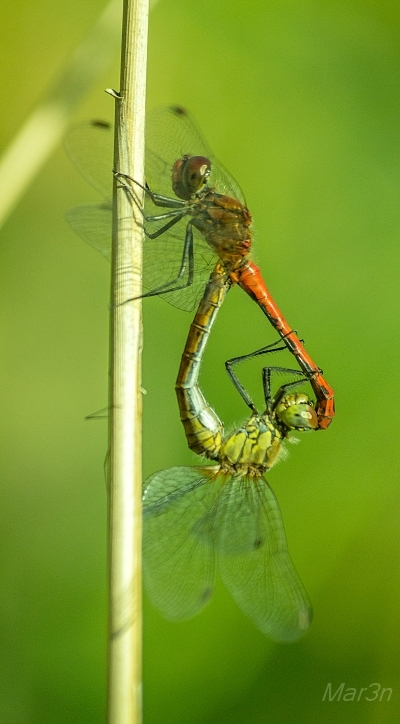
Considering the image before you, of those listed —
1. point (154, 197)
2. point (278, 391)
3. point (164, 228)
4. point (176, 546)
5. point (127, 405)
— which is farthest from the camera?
point (278, 391)

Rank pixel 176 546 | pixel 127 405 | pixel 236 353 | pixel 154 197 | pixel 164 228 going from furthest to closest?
1. pixel 236 353
2. pixel 176 546
3. pixel 164 228
4. pixel 154 197
5. pixel 127 405

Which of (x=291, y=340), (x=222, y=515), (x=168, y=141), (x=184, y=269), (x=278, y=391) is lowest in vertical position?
(x=222, y=515)

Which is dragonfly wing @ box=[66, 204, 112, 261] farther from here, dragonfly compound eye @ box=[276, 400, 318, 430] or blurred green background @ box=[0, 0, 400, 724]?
dragonfly compound eye @ box=[276, 400, 318, 430]

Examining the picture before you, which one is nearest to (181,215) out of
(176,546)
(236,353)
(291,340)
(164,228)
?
(164,228)

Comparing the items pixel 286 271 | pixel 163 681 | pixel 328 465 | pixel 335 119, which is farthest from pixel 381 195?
pixel 163 681

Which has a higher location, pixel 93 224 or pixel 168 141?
pixel 168 141

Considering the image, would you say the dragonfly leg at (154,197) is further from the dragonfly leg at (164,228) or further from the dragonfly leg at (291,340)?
the dragonfly leg at (291,340)

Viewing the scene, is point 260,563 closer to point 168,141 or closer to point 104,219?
point 104,219

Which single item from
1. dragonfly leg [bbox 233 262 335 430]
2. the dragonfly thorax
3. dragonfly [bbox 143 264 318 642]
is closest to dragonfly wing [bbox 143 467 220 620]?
dragonfly [bbox 143 264 318 642]
